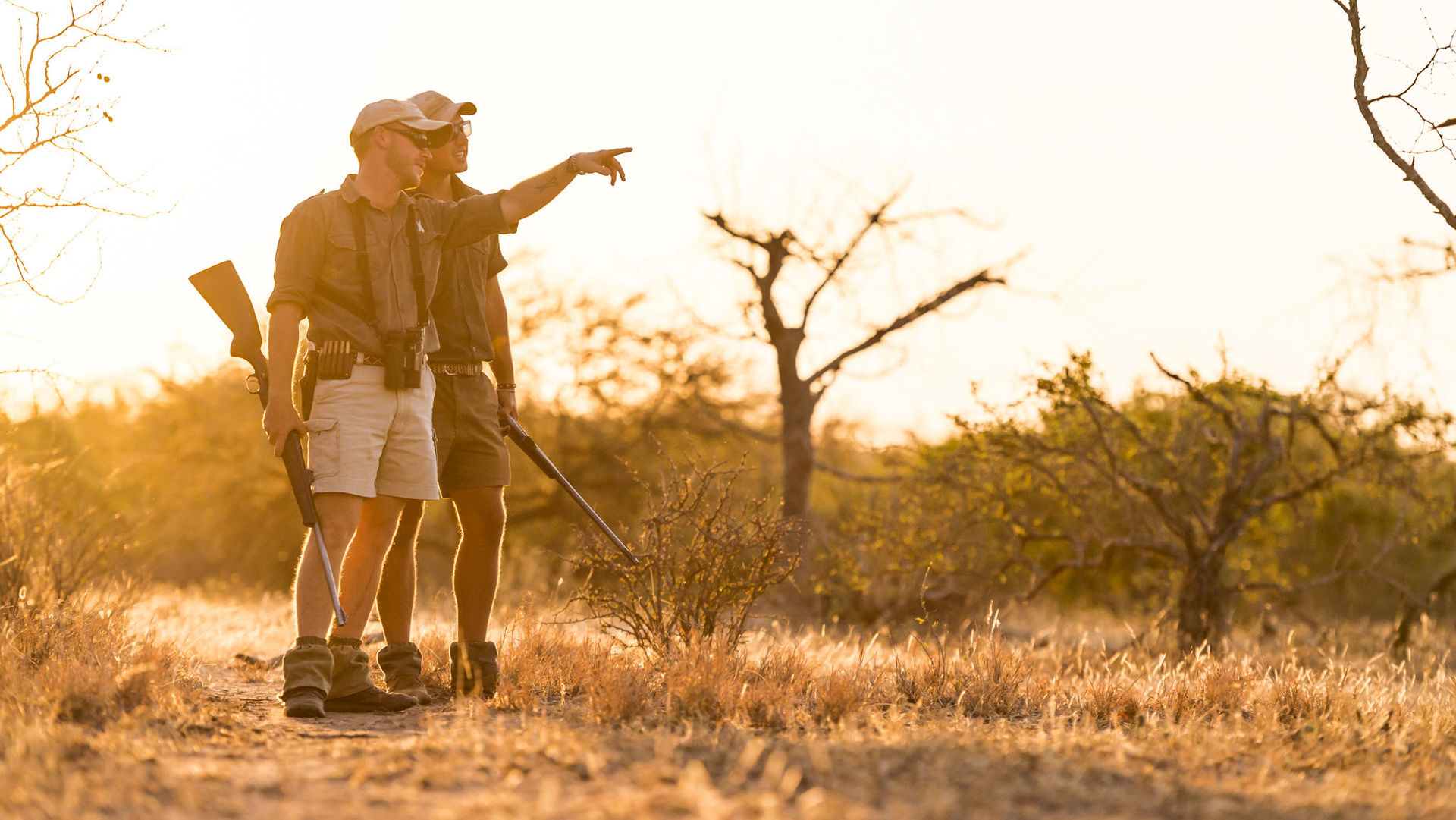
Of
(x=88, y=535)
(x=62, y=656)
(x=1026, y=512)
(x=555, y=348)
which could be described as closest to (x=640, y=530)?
(x=62, y=656)

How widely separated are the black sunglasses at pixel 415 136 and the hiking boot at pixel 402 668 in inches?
73.2

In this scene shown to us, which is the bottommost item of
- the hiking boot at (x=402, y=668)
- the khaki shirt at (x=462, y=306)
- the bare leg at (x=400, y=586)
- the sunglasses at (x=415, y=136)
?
the hiking boot at (x=402, y=668)

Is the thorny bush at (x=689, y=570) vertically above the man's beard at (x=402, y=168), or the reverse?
the man's beard at (x=402, y=168)

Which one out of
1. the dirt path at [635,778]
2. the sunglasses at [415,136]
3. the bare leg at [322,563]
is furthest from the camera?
the sunglasses at [415,136]

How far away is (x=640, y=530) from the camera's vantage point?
5.75m

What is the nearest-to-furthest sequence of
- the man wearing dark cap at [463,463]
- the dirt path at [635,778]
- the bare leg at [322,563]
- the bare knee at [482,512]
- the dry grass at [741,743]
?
1. the dirt path at [635,778]
2. the dry grass at [741,743]
3. the bare leg at [322,563]
4. the man wearing dark cap at [463,463]
5. the bare knee at [482,512]

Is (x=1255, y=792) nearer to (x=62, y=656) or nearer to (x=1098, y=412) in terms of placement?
(x=62, y=656)

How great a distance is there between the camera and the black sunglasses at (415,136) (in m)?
4.56

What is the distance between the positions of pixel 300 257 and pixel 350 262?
17 cm

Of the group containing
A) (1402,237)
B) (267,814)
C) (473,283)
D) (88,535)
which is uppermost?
(1402,237)

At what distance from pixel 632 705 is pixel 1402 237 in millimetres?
5883

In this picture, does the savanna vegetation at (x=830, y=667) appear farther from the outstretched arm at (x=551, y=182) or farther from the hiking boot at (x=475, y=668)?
the outstretched arm at (x=551, y=182)

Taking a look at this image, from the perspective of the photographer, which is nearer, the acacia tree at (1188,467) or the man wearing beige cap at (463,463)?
the man wearing beige cap at (463,463)

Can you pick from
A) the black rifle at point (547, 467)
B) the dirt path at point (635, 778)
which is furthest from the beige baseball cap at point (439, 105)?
the dirt path at point (635, 778)
